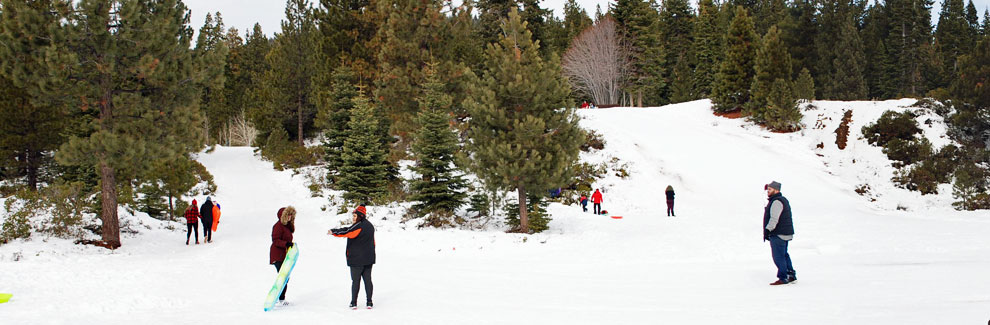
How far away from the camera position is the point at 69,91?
13.1 m

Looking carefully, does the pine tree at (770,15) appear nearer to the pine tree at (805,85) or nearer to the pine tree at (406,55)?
the pine tree at (805,85)

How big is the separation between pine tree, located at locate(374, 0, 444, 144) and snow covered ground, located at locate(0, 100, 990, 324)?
723 cm

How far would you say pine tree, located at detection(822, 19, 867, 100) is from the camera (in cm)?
4738

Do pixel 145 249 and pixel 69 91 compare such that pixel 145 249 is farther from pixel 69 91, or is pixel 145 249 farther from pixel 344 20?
pixel 344 20

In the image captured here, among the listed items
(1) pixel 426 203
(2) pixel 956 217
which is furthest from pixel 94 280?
(2) pixel 956 217

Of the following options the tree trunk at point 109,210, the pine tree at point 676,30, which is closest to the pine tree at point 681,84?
the pine tree at point 676,30

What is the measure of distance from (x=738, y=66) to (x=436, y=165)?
102 ft

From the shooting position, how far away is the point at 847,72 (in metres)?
48.2

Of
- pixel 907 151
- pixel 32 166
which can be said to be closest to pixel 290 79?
pixel 32 166

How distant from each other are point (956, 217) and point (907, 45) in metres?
51.4

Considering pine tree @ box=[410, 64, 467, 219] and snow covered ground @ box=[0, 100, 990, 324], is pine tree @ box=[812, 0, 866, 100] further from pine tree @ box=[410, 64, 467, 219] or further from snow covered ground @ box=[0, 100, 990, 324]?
pine tree @ box=[410, 64, 467, 219]

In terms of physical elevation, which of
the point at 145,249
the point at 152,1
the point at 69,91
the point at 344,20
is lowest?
the point at 145,249

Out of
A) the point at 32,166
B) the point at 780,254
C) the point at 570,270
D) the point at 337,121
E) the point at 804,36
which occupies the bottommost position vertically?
the point at 570,270

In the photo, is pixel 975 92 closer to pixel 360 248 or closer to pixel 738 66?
pixel 738 66
